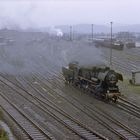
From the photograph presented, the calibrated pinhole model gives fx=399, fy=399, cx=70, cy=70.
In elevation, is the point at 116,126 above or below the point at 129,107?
above

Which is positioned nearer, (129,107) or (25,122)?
(25,122)

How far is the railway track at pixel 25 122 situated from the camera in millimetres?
20517

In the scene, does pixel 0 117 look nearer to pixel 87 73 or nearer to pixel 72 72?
pixel 87 73

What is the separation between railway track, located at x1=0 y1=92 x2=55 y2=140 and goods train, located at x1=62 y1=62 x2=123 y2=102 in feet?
22.7

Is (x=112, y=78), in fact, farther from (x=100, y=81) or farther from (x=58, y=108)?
(x=58, y=108)

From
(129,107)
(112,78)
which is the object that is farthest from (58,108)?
(112,78)

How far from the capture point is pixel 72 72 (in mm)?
38000

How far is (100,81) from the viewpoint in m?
31.5

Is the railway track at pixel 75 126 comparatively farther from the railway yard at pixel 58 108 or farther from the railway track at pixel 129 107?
the railway track at pixel 129 107

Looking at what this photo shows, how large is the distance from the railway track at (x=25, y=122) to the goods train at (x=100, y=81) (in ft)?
22.7

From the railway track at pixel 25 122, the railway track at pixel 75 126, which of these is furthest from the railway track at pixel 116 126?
the railway track at pixel 25 122

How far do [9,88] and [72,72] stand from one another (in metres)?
6.22

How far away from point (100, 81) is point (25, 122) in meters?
9.38

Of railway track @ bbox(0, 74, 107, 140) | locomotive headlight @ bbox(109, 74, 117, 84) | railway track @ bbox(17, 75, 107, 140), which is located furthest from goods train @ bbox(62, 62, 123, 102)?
railway track @ bbox(0, 74, 107, 140)
